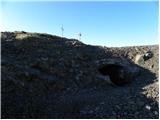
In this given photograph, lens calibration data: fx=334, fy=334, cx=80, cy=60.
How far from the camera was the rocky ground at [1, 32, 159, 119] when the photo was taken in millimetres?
11945

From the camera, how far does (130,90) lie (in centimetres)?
1454

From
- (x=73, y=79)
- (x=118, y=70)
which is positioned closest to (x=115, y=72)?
(x=118, y=70)

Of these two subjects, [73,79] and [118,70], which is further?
[118,70]

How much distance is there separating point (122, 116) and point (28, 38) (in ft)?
26.5

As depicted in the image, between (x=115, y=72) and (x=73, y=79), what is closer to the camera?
(x=73, y=79)

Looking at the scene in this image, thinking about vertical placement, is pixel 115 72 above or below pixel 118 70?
below

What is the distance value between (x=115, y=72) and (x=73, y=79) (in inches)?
128

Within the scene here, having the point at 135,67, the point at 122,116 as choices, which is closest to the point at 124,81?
the point at 135,67

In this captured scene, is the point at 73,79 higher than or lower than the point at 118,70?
lower

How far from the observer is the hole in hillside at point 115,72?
17188mm

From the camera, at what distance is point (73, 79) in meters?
15.1

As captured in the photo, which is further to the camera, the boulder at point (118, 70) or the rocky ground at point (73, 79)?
the boulder at point (118, 70)

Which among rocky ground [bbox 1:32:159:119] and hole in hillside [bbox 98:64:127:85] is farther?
hole in hillside [bbox 98:64:127:85]

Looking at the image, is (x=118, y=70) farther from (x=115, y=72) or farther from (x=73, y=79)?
(x=73, y=79)
